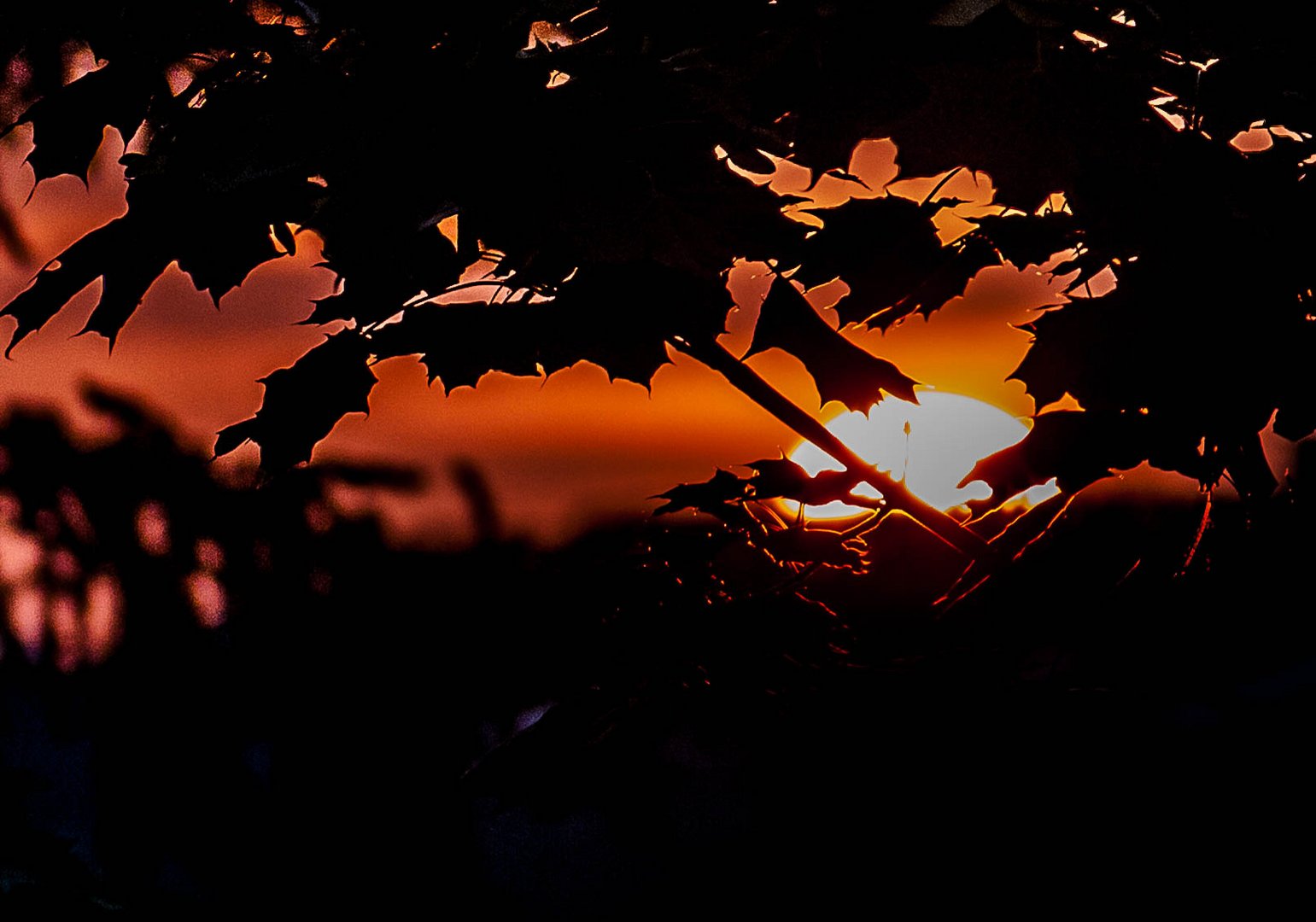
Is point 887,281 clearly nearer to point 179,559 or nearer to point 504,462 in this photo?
point 504,462

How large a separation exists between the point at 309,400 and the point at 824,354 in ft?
1.35

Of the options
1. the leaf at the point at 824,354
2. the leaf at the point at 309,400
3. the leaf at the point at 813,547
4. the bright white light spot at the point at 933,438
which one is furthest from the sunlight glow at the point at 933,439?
the leaf at the point at 309,400

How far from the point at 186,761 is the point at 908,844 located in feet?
4.25

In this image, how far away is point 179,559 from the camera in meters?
1.67

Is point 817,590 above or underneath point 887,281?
underneath

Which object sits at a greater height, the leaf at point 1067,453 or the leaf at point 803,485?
the leaf at point 1067,453

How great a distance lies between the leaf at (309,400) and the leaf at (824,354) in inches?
12.5

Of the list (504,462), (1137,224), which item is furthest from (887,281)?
(504,462)

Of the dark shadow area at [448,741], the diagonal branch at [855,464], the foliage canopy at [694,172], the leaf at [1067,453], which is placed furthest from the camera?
the dark shadow area at [448,741]

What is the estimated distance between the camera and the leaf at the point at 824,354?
2.52 ft

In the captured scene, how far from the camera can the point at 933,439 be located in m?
1.26

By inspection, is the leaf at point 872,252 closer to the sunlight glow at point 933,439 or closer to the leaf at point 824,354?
the leaf at point 824,354

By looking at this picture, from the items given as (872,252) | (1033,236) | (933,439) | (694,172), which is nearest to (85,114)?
(694,172)

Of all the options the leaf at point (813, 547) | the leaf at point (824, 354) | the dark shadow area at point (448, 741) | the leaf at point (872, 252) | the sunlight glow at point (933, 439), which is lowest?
the dark shadow area at point (448, 741)
